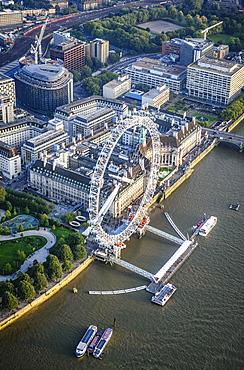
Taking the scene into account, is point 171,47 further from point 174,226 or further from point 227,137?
point 174,226

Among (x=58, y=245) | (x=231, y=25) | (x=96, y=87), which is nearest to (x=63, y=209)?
(x=58, y=245)

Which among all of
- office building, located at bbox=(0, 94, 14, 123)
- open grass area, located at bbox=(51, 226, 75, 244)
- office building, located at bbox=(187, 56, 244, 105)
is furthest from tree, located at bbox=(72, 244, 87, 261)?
office building, located at bbox=(187, 56, 244, 105)

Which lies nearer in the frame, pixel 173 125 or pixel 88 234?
pixel 88 234

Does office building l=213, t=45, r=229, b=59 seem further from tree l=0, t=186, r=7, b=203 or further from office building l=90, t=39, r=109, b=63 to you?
tree l=0, t=186, r=7, b=203

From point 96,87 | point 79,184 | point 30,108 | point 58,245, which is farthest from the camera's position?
point 96,87

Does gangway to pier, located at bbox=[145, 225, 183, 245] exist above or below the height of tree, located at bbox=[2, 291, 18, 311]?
below

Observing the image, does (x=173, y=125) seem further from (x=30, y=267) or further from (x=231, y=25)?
(x=231, y=25)

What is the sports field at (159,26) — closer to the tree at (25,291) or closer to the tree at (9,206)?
the tree at (9,206)
